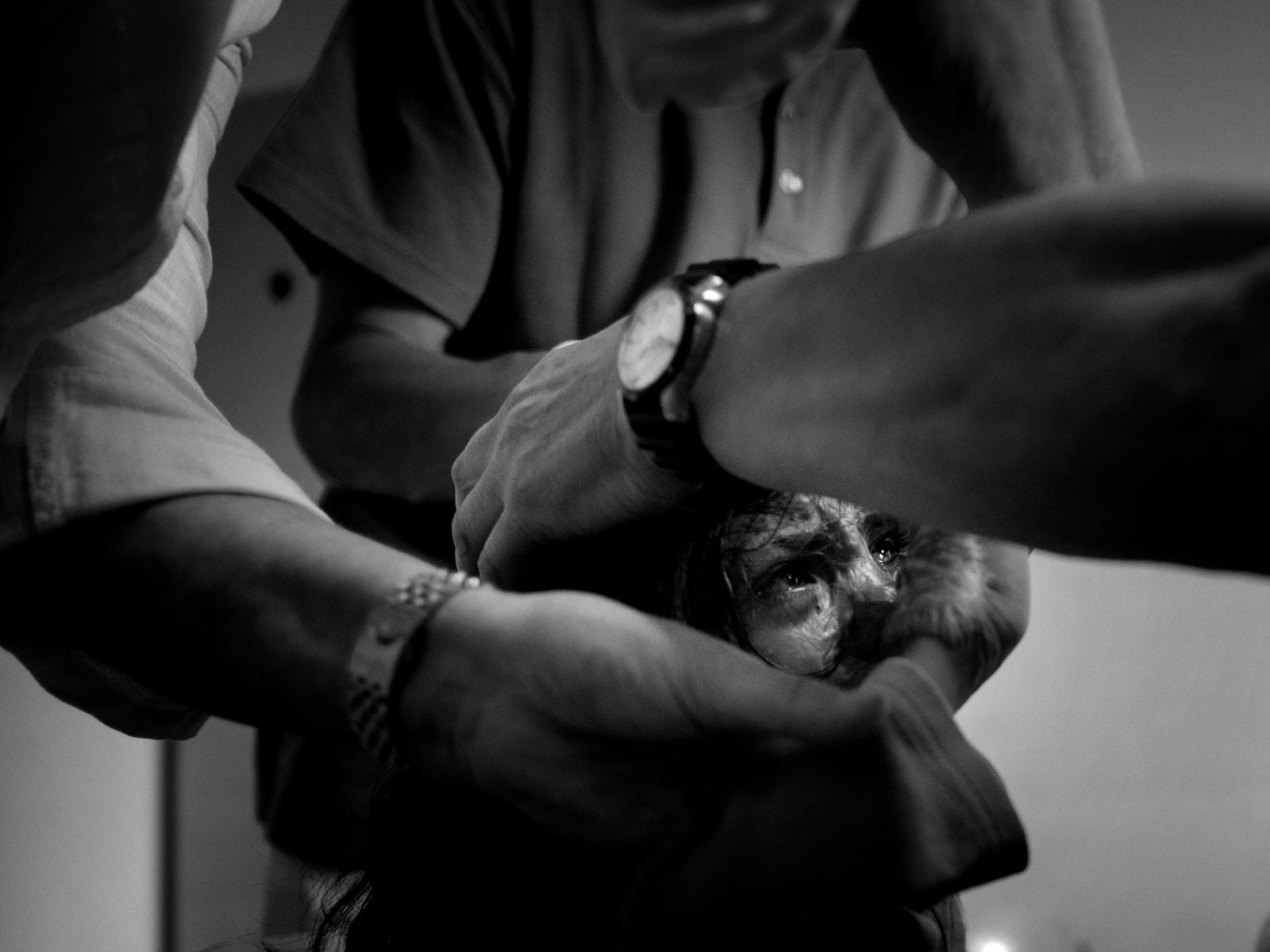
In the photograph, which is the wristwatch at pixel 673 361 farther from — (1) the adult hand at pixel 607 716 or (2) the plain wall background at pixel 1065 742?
(2) the plain wall background at pixel 1065 742

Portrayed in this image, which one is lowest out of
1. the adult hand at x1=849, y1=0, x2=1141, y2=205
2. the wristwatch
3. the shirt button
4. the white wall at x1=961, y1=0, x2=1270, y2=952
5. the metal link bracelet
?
the white wall at x1=961, y1=0, x2=1270, y2=952

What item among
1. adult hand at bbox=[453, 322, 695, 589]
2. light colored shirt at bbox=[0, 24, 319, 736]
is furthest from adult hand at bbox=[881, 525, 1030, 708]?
light colored shirt at bbox=[0, 24, 319, 736]

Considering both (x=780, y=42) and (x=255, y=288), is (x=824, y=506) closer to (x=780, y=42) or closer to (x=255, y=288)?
(x=780, y=42)

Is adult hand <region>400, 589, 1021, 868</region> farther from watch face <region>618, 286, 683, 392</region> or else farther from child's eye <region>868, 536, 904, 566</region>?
child's eye <region>868, 536, 904, 566</region>

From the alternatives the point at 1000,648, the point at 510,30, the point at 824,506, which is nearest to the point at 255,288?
the point at 510,30

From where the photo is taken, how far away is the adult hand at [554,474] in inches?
20.7

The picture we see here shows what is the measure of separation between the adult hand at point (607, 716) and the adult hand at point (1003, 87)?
213 mm

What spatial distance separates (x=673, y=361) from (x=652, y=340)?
20mm

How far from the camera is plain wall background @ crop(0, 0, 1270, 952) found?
984mm

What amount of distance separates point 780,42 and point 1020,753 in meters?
1.20

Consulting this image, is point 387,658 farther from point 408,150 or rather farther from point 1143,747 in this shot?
point 1143,747

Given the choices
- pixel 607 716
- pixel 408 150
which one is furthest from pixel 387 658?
pixel 408 150

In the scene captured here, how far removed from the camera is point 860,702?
0.43 meters

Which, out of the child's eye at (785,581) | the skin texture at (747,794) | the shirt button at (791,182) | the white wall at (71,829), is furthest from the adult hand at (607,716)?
the shirt button at (791,182)
